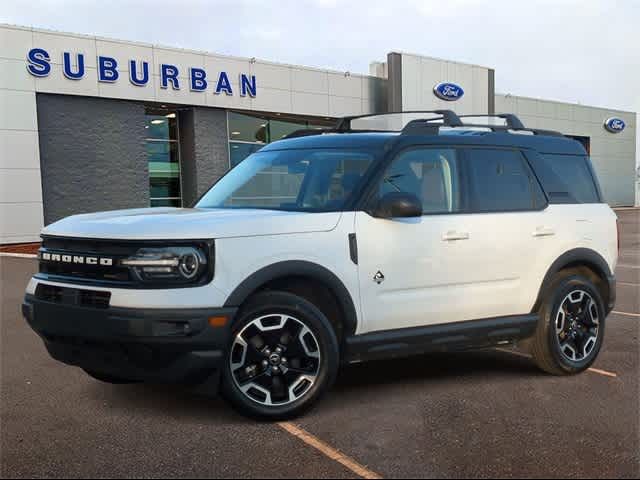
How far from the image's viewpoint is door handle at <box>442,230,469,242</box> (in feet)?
16.1

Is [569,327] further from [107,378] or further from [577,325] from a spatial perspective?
[107,378]

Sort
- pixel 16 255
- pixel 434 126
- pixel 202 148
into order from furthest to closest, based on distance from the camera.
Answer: pixel 202 148, pixel 16 255, pixel 434 126

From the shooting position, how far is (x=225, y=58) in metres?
25.9

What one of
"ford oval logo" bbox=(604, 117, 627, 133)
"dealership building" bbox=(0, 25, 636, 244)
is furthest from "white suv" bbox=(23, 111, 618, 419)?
"ford oval logo" bbox=(604, 117, 627, 133)

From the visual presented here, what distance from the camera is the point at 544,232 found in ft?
18.0

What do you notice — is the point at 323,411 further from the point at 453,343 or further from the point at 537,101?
the point at 537,101

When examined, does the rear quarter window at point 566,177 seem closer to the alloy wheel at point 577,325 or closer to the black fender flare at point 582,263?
the black fender flare at point 582,263

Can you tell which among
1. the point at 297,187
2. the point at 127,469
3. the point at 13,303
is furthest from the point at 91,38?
the point at 127,469

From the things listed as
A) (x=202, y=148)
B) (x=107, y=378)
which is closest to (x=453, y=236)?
(x=107, y=378)

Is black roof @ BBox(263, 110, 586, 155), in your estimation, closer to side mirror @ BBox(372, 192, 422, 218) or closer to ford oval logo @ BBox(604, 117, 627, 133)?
side mirror @ BBox(372, 192, 422, 218)

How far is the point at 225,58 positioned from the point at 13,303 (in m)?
17.8

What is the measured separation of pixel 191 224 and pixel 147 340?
0.72 m

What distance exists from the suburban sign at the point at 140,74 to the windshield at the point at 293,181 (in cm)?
1832

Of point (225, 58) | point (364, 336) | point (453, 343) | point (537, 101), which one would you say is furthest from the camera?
point (537, 101)
